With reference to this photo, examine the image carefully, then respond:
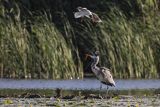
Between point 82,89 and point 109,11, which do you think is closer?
point 82,89

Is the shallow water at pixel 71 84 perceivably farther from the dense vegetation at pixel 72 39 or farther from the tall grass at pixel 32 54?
the dense vegetation at pixel 72 39

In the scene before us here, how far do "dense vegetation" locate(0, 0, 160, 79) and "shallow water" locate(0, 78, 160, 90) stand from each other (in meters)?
0.61

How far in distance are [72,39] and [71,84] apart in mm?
3036

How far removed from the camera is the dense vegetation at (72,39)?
26.8 m

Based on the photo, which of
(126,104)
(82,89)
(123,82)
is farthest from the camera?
(123,82)

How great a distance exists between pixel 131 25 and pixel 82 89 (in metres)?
5.22

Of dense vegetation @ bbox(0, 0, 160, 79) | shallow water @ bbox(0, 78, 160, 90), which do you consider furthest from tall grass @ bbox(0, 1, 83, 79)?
shallow water @ bbox(0, 78, 160, 90)

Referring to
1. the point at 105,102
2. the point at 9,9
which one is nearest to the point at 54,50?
the point at 9,9

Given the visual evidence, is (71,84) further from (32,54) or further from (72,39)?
(72,39)

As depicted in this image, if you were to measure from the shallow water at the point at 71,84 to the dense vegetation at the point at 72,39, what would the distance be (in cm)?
61

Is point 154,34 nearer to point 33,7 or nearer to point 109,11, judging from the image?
point 109,11

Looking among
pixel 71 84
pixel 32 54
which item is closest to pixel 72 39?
pixel 32 54

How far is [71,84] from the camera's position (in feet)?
83.9

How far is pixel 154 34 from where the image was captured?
29.2 m
